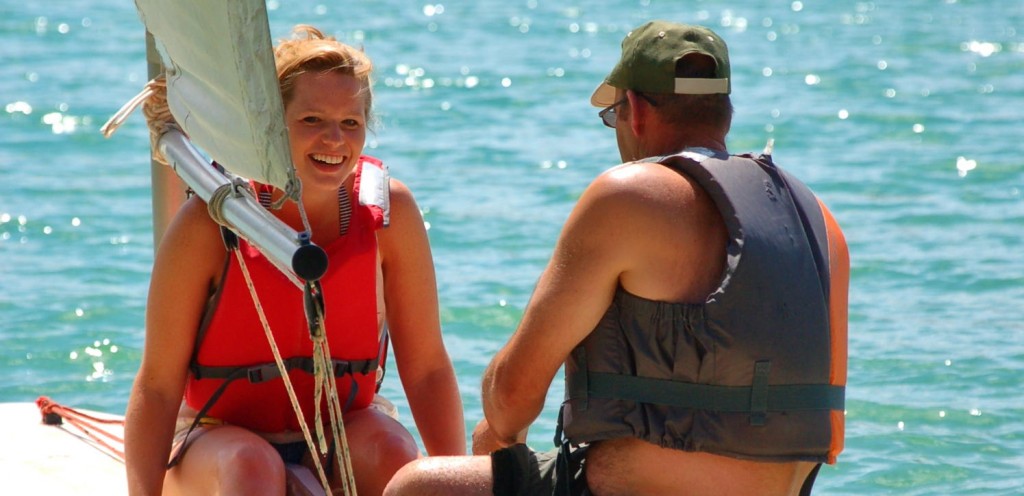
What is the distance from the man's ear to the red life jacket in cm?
75

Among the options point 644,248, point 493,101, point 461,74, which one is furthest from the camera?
point 461,74

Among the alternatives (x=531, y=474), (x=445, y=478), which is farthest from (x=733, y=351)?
(x=445, y=478)

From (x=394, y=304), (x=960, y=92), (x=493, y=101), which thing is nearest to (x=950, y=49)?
(x=960, y=92)

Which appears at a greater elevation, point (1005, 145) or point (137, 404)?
point (137, 404)

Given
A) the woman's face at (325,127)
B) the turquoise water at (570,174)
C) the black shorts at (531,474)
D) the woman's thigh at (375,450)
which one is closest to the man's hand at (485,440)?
the black shorts at (531,474)

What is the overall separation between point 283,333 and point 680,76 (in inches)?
43.8

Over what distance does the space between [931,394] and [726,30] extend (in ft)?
44.1

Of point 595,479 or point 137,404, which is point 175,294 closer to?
point 137,404

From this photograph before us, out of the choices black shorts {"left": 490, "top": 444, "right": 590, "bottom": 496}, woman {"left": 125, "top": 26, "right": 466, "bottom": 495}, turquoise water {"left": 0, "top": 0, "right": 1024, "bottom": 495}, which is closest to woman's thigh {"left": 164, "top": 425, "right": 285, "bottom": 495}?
woman {"left": 125, "top": 26, "right": 466, "bottom": 495}

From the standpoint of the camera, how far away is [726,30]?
65.3 feet

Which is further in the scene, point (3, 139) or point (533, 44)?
point (533, 44)

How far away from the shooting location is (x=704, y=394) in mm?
2764

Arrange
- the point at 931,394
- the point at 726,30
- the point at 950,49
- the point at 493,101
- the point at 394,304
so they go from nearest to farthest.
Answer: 1. the point at 394,304
2. the point at 931,394
3. the point at 493,101
4. the point at 950,49
5. the point at 726,30

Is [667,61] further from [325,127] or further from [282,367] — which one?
[282,367]
